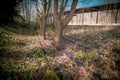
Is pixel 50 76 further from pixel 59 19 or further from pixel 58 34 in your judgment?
pixel 59 19

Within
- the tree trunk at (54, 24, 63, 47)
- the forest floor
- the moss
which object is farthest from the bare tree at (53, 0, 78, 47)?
the moss

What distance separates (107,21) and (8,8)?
1254cm

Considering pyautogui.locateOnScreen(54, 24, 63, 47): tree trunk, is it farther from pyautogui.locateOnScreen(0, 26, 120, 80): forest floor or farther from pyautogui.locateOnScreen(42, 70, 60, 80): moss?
pyautogui.locateOnScreen(42, 70, 60, 80): moss

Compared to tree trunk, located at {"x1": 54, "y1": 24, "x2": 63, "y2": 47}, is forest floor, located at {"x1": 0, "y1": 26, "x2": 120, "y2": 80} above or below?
below

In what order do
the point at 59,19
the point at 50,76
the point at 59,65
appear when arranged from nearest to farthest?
1. the point at 50,76
2. the point at 59,65
3. the point at 59,19

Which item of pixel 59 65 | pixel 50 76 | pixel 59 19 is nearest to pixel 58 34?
pixel 59 19

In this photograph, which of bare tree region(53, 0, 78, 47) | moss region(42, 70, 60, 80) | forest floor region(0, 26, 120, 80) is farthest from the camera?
bare tree region(53, 0, 78, 47)

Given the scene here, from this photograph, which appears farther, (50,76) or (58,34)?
(58,34)

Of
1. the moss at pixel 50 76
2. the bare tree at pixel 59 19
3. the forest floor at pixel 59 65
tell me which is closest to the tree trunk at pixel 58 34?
the bare tree at pixel 59 19

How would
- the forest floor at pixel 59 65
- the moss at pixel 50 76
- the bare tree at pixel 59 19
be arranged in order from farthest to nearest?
the bare tree at pixel 59 19, the forest floor at pixel 59 65, the moss at pixel 50 76

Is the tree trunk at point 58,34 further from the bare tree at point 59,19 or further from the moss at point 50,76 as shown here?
the moss at point 50,76

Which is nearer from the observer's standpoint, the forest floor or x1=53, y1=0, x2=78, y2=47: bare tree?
the forest floor

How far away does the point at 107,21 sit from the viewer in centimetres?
1714

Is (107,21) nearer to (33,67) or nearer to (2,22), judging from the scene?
(2,22)
